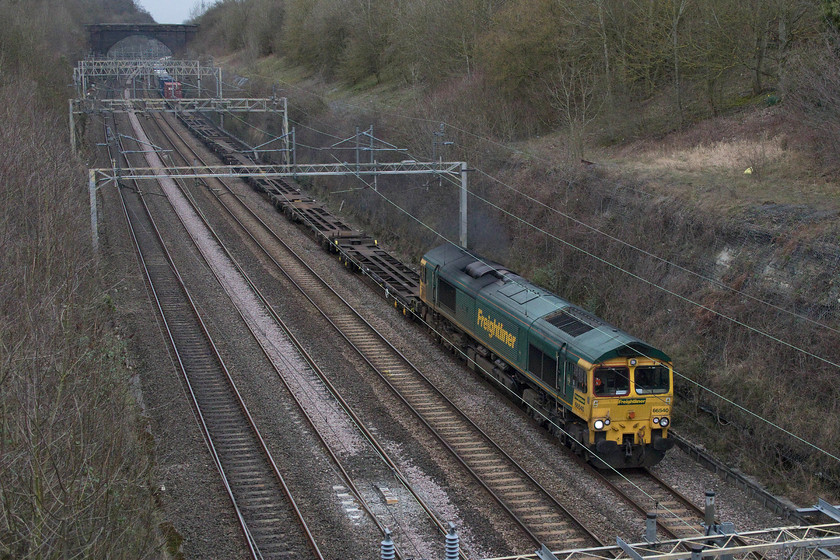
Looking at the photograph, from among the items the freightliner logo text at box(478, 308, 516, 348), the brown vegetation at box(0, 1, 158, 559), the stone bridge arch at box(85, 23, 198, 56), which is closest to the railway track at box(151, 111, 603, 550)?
the freightliner logo text at box(478, 308, 516, 348)

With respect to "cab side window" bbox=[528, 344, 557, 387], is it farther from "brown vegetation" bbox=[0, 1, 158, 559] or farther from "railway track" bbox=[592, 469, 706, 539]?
"brown vegetation" bbox=[0, 1, 158, 559]

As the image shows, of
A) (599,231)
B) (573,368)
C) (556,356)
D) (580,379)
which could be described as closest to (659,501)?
(580,379)

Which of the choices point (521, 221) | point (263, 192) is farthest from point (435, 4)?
point (521, 221)

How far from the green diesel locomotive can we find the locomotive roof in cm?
2

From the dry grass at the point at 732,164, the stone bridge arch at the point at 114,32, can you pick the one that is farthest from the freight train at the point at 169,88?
the dry grass at the point at 732,164

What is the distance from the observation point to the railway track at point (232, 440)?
45.9 feet

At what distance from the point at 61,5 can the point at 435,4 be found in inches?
2737

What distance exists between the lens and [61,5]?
324 feet

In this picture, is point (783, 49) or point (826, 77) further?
point (783, 49)

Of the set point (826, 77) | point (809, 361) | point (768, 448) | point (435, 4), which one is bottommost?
point (768, 448)

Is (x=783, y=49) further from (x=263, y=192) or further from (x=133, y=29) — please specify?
(x=133, y=29)

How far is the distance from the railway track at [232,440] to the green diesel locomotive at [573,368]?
568 cm

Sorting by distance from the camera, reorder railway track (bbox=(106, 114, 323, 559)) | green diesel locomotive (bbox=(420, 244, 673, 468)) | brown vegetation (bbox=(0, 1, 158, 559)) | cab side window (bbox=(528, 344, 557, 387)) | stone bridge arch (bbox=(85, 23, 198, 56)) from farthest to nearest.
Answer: stone bridge arch (bbox=(85, 23, 198, 56))
cab side window (bbox=(528, 344, 557, 387))
green diesel locomotive (bbox=(420, 244, 673, 468))
railway track (bbox=(106, 114, 323, 559))
brown vegetation (bbox=(0, 1, 158, 559))

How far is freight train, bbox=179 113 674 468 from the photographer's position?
53.0 feet
